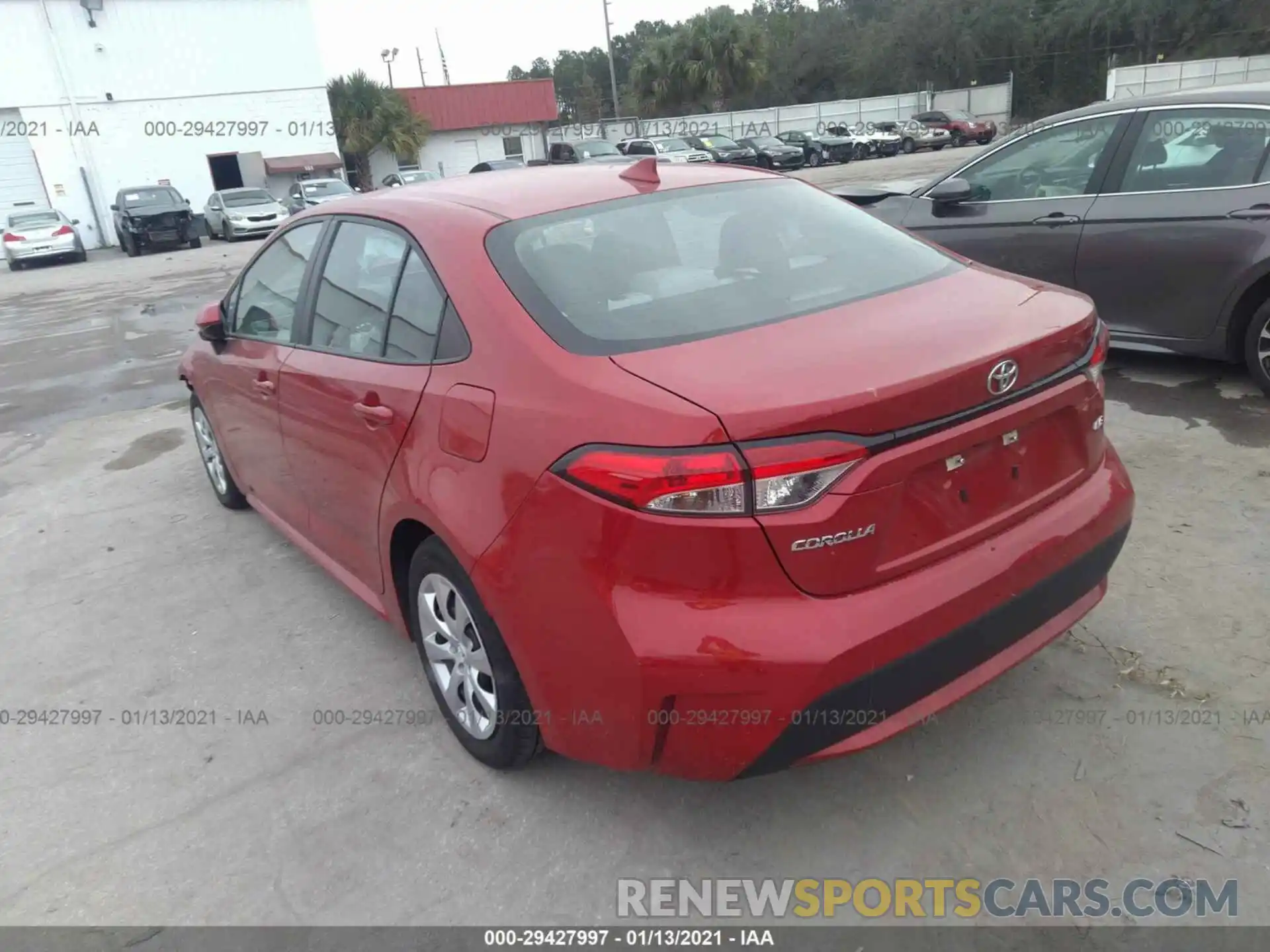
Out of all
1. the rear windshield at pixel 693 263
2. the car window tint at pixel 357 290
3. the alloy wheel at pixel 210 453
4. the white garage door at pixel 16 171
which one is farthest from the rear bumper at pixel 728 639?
the white garage door at pixel 16 171

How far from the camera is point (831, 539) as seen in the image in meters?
2.00

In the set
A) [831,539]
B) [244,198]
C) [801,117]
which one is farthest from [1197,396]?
[801,117]

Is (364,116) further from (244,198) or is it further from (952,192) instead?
(952,192)

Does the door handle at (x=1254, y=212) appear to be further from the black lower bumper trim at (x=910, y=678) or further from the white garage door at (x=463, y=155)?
the white garage door at (x=463, y=155)

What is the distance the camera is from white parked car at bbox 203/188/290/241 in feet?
84.1

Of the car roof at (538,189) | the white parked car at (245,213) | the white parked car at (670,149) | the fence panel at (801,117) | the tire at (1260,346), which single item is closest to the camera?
the car roof at (538,189)

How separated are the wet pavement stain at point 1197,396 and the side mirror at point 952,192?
1410mm

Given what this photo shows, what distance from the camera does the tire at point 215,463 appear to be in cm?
490

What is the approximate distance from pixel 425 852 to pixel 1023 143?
5.36 m

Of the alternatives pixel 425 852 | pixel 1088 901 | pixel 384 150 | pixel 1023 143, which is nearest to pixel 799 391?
pixel 1088 901

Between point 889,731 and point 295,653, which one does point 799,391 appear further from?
point 295,653

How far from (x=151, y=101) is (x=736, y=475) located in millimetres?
37188

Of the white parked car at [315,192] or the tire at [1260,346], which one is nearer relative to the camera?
the tire at [1260,346]

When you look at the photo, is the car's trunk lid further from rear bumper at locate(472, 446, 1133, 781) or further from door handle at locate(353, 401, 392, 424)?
door handle at locate(353, 401, 392, 424)
